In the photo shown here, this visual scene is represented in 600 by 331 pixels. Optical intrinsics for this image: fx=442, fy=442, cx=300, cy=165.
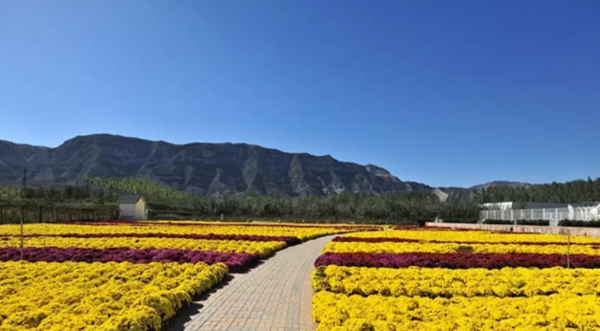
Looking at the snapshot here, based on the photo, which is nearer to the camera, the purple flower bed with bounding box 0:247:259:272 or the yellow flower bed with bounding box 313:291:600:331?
the yellow flower bed with bounding box 313:291:600:331

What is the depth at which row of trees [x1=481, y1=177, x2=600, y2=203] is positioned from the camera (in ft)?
396

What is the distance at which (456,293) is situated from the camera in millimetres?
10914

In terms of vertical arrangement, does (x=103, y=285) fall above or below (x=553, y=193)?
below

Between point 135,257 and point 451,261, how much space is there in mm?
11434

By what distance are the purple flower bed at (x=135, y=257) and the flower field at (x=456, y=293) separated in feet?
10.3

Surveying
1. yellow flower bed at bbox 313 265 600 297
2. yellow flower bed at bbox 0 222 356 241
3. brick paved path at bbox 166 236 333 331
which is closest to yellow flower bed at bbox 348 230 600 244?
yellow flower bed at bbox 0 222 356 241

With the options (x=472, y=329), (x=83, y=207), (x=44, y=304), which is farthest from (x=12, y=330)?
(x=83, y=207)

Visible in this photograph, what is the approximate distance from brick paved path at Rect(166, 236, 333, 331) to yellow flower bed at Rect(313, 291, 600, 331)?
24.1 inches

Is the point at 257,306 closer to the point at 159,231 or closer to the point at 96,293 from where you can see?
the point at 96,293

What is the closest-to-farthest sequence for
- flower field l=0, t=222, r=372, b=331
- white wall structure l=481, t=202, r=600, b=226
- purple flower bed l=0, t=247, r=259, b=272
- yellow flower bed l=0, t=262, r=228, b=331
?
yellow flower bed l=0, t=262, r=228, b=331 → flower field l=0, t=222, r=372, b=331 → purple flower bed l=0, t=247, r=259, b=272 → white wall structure l=481, t=202, r=600, b=226

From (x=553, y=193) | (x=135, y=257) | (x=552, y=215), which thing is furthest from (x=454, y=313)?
(x=553, y=193)

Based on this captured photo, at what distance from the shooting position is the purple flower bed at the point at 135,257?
52.2ft

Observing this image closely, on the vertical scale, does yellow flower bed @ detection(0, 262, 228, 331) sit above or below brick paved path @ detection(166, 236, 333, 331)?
above

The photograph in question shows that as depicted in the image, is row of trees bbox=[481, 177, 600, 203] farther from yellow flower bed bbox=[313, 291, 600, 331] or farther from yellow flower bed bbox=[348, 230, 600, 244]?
yellow flower bed bbox=[313, 291, 600, 331]
